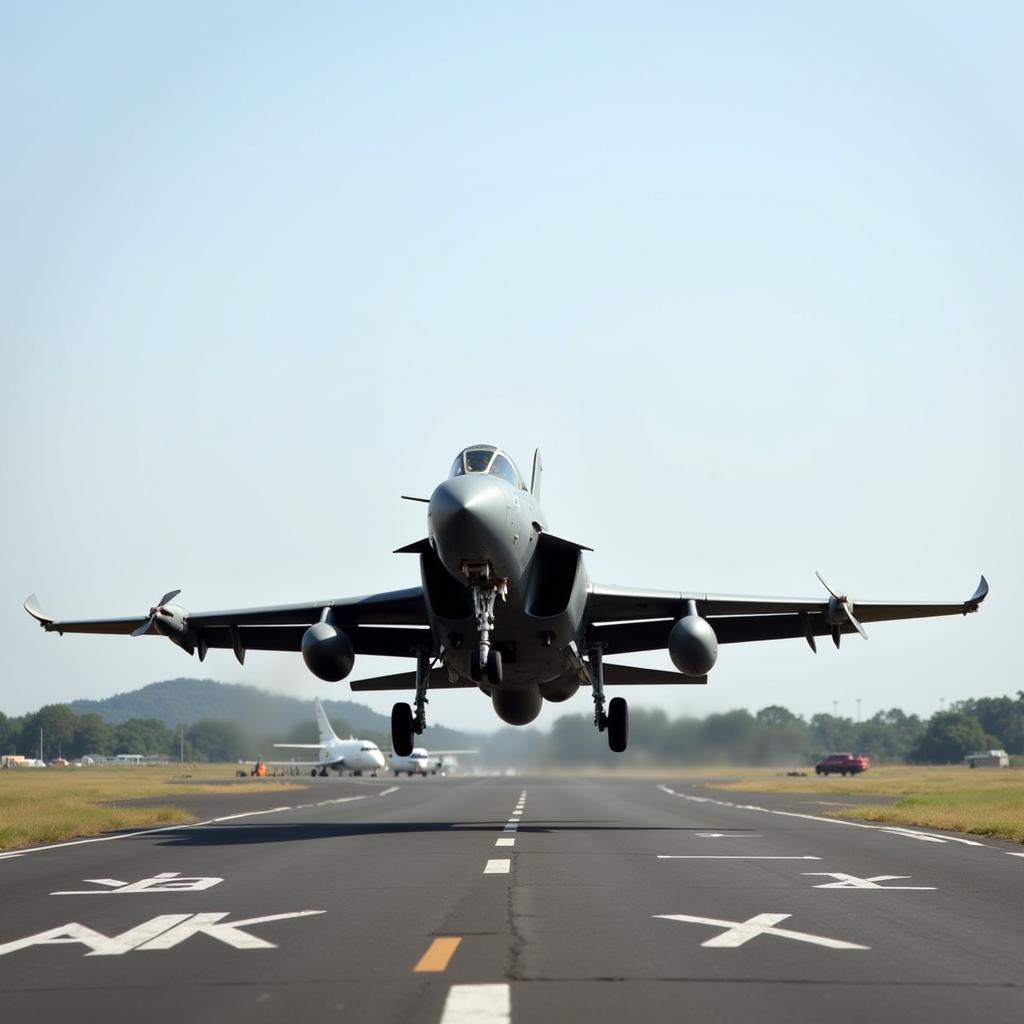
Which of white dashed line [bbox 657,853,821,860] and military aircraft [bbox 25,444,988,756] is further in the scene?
military aircraft [bbox 25,444,988,756]

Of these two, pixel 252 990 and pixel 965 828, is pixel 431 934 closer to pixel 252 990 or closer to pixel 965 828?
pixel 252 990

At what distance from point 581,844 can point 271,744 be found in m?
74.1

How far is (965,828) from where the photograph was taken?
2278cm

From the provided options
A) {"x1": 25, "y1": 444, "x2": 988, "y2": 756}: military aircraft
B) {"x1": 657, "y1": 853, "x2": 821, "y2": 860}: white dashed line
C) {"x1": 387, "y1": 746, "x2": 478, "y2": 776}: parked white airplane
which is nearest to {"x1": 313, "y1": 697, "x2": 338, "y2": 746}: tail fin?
{"x1": 387, "y1": 746, "x2": 478, "y2": 776}: parked white airplane

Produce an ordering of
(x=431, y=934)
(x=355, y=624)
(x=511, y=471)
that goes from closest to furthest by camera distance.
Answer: (x=431, y=934), (x=511, y=471), (x=355, y=624)

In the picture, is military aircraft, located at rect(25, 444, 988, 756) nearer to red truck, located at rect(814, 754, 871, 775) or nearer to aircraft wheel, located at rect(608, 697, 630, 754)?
aircraft wheel, located at rect(608, 697, 630, 754)

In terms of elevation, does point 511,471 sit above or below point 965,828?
above

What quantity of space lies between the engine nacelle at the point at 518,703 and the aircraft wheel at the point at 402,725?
1.96 meters

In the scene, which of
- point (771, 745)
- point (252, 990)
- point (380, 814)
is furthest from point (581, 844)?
point (771, 745)

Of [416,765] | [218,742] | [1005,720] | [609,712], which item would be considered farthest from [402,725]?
[1005,720]

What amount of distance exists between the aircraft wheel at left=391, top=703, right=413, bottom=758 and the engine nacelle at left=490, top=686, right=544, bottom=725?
1963mm

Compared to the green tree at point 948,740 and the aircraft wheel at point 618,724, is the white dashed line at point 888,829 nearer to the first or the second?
the aircraft wheel at point 618,724

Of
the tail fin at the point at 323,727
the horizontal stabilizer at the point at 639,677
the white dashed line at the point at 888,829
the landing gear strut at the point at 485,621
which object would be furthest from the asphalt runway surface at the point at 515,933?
the tail fin at the point at 323,727

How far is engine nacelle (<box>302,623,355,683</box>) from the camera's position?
23.6m
